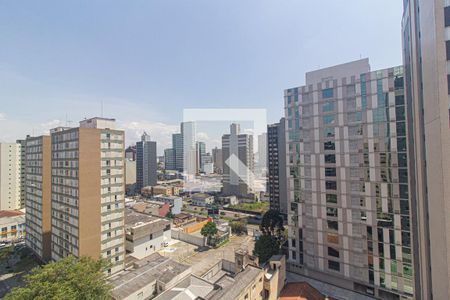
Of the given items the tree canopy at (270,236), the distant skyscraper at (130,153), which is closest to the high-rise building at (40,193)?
the tree canopy at (270,236)

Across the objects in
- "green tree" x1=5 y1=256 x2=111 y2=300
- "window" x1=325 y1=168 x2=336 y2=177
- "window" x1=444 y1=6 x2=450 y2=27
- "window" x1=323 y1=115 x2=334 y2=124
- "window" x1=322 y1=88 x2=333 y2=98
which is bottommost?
"green tree" x1=5 y1=256 x2=111 y2=300

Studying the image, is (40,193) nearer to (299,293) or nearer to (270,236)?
(270,236)

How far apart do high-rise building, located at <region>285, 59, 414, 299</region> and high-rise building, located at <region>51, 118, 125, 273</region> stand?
18227mm

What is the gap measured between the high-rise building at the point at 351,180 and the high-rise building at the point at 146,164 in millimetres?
61993

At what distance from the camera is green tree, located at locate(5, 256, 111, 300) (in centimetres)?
1110

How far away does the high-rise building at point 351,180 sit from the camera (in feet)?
55.4

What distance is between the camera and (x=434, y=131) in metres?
7.21

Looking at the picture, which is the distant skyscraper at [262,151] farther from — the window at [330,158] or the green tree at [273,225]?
the window at [330,158]

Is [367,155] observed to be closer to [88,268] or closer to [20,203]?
[88,268]

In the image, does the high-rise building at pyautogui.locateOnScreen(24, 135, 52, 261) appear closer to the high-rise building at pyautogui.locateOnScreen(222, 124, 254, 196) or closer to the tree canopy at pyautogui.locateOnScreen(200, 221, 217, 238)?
the tree canopy at pyautogui.locateOnScreen(200, 221, 217, 238)

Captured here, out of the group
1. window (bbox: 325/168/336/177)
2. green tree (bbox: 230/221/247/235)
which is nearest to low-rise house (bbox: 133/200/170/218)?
green tree (bbox: 230/221/247/235)

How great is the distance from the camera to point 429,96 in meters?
7.61

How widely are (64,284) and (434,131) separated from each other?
18.6 m

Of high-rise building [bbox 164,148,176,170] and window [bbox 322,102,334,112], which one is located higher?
window [bbox 322,102,334,112]
